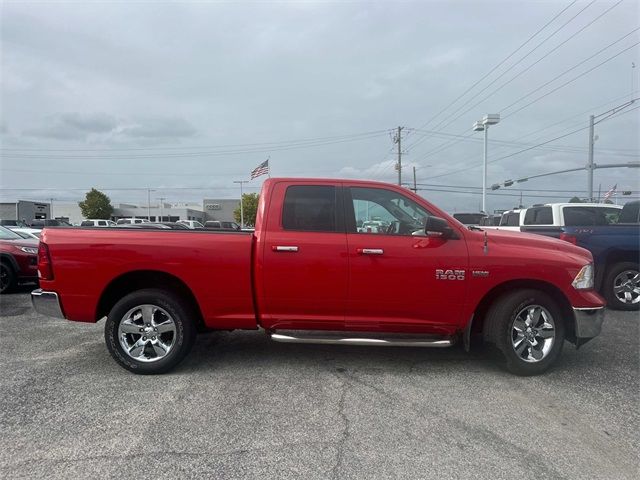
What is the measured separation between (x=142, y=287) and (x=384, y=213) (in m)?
2.65

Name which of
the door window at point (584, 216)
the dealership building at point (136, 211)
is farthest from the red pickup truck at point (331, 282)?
the dealership building at point (136, 211)

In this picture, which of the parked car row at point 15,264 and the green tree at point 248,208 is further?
the green tree at point 248,208

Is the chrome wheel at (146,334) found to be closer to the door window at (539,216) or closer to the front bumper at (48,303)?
the front bumper at (48,303)

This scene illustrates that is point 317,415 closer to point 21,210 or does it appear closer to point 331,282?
point 331,282

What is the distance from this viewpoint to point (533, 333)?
15.6ft

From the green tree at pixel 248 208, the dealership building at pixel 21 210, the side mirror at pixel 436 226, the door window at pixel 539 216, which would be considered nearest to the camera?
the side mirror at pixel 436 226

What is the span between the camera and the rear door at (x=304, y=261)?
4.60m

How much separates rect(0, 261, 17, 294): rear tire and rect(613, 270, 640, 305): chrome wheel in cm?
1135

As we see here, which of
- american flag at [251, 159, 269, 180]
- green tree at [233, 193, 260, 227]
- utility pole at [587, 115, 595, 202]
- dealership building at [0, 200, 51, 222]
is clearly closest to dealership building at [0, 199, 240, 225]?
dealership building at [0, 200, 51, 222]

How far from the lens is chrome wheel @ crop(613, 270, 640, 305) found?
8164mm

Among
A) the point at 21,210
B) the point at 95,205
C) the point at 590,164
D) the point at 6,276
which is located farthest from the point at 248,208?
the point at 6,276

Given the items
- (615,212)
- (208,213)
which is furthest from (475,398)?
(208,213)

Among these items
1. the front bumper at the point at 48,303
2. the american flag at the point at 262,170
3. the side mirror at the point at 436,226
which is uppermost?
the american flag at the point at 262,170

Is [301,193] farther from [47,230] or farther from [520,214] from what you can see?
[520,214]
